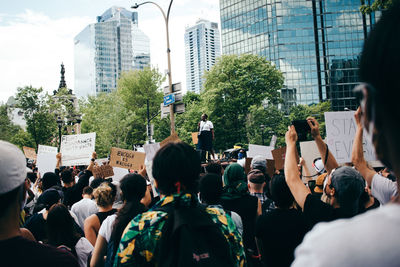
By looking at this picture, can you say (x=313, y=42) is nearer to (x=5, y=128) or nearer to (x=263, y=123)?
(x=263, y=123)

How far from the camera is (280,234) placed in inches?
113

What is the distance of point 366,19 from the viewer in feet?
225

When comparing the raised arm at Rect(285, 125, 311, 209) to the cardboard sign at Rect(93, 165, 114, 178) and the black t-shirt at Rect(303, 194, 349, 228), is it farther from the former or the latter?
the cardboard sign at Rect(93, 165, 114, 178)

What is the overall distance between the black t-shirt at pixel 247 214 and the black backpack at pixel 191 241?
Result: 1893 millimetres

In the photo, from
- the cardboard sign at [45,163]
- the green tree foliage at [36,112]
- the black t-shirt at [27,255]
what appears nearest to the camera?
the black t-shirt at [27,255]

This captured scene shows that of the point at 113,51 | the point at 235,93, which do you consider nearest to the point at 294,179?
the point at 235,93

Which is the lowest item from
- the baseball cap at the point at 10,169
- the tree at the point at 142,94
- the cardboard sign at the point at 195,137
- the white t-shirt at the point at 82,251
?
the white t-shirt at the point at 82,251

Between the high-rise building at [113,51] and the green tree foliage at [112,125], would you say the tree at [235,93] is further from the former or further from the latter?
the high-rise building at [113,51]

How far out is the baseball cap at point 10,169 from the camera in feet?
4.76

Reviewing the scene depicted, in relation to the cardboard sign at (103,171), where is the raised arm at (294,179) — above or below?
above

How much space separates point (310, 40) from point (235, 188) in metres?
70.5

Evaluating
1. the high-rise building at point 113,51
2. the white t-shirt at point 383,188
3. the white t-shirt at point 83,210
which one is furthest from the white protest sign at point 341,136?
the high-rise building at point 113,51

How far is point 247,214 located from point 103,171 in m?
4.72

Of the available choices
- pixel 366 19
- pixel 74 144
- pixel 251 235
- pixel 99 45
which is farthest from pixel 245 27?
pixel 99 45
